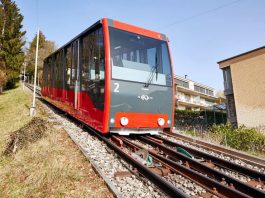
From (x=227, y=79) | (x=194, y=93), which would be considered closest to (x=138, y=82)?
(x=227, y=79)

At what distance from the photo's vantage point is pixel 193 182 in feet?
16.1

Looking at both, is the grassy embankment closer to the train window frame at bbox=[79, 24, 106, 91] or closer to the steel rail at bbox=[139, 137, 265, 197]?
the train window frame at bbox=[79, 24, 106, 91]

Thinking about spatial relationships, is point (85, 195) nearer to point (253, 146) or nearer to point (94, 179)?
point (94, 179)

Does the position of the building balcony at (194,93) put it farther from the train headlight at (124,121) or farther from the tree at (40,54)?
the train headlight at (124,121)

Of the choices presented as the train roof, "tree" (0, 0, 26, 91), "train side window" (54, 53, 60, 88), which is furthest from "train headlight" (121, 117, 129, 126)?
"tree" (0, 0, 26, 91)

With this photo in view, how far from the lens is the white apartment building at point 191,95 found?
2261 inches

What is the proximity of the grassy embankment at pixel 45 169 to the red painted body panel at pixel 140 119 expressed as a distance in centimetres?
157

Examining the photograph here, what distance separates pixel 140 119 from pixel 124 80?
1.30m

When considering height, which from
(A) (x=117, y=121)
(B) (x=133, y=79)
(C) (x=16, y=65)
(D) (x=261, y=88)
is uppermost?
(C) (x=16, y=65)

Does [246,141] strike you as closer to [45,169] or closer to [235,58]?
[45,169]

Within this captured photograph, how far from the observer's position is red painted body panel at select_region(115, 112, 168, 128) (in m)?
7.72

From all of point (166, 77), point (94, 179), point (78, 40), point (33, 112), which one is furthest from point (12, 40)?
point (94, 179)

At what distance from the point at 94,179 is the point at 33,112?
9.42m

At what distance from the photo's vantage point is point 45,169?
5.38 meters
